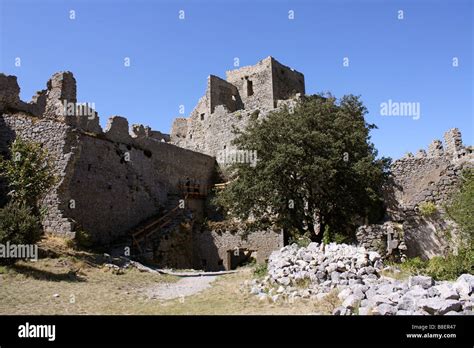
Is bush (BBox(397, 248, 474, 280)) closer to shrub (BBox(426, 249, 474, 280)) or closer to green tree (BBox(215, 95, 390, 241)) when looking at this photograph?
shrub (BBox(426, 249, 474, 280))

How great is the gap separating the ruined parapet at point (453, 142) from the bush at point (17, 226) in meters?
21.2

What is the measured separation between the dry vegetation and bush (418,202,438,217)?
7228 mm

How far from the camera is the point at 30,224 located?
563 inches

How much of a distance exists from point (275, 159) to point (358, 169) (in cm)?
360

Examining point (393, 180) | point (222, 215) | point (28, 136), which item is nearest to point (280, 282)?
point (393, 180)

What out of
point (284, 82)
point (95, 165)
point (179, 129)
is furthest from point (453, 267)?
point (179, 129)

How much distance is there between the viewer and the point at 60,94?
2109 cm

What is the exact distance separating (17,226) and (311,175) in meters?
11.4

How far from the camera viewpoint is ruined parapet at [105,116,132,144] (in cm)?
2464

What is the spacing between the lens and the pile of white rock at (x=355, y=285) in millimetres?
7984

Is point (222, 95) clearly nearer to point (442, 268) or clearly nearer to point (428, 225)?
point (428, 225)

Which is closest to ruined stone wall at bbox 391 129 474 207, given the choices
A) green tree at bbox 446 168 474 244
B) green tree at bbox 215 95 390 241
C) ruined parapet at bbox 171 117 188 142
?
green tree at bbox 215 95 390 241

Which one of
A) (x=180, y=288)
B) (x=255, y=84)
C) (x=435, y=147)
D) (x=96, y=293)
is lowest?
(x=180, y=288)
